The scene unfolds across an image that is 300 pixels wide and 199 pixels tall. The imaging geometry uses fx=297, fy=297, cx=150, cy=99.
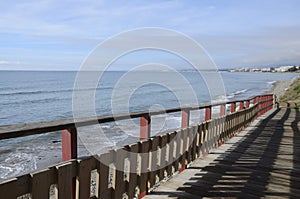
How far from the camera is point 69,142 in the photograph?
2398 mm

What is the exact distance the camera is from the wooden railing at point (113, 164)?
2.09 meters

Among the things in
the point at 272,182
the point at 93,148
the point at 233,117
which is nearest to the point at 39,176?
the point at 272,182

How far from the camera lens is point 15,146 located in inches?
489

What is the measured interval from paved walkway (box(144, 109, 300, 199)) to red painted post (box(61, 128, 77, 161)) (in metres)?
1.53

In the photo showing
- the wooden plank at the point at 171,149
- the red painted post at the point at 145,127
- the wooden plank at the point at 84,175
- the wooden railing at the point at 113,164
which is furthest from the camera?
the wooden plank at the point at 171,149

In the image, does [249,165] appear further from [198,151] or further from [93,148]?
[93,148]

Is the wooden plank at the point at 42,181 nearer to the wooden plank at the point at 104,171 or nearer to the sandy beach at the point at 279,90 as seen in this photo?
the wooden plank at the point at 104,171

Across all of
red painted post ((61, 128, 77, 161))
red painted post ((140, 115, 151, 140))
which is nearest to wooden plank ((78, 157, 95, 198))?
red painted post ((61, 128, 77, 161))

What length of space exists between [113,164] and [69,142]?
0.69 metres

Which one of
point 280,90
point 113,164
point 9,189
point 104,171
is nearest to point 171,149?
point 113,164

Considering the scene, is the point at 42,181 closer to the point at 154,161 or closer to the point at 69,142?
the point at 69,142

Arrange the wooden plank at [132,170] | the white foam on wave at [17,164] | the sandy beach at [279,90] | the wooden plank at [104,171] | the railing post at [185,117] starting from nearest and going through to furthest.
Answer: the wooden plank at [104,171] → the wooden plank at [132,170] → the railing post at [185,117] → the white foam on wave at [17,164] → the sandy beach at [279,90]

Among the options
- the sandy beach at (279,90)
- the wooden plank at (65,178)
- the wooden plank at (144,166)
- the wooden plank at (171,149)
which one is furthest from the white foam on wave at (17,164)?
the sandy beach at (279,90)

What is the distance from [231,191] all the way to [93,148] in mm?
8380
